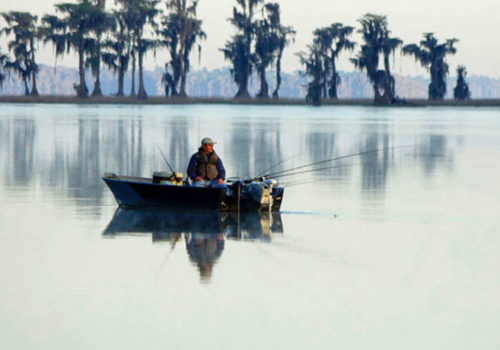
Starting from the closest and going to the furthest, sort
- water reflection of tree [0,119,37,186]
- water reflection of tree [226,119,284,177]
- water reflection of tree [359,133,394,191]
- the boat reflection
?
the boat reflection < water reflection of tree [359,133,394,191] < water reflection of tree [0,119,37,186] < water reflection of tree [226,119,284,177]

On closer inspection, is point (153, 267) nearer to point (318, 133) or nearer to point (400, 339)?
point (400, 339)

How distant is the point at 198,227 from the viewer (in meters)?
14.4

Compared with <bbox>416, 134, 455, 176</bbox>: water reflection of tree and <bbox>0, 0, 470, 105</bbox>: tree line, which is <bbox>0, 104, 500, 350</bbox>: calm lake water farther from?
<bbox>0, 0, 470, 105</bbox>: tree line

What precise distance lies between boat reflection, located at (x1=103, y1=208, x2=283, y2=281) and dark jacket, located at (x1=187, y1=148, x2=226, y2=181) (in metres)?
0.59

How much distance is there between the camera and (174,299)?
9430 mm

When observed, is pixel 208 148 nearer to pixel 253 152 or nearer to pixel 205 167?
pixel 205 167

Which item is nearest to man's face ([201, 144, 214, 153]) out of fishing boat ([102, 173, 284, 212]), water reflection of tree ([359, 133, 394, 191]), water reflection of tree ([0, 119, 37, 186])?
fishing boat ([102, 173, 284, 212])

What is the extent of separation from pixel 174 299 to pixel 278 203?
272 inches

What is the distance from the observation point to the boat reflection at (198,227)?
41.8ft

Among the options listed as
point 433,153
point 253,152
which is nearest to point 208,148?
point 253,152

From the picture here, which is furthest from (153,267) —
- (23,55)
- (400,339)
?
(23,55)

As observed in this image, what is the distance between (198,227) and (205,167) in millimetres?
1933

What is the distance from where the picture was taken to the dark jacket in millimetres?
16078

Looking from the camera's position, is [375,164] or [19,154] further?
[19,154]
